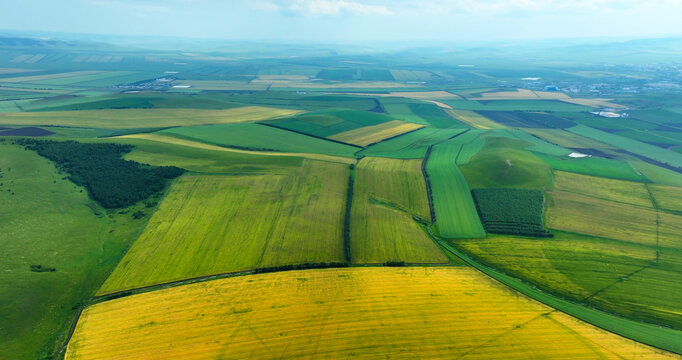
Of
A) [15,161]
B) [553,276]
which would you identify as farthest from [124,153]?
[553,276]

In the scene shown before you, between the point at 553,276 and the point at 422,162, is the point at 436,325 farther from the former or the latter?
the point at 422,162

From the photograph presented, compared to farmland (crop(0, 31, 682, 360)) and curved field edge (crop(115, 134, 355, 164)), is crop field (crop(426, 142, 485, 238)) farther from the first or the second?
curved field edge (crop(115, 134, 355, 164))

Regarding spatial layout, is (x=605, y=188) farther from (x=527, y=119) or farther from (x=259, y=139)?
(x=259, y=139)

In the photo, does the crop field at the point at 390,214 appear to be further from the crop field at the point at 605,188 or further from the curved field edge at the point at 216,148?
the crop field at the point at 605,188

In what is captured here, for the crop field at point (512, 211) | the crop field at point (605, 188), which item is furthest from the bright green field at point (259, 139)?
the crop field at point (605, 188)

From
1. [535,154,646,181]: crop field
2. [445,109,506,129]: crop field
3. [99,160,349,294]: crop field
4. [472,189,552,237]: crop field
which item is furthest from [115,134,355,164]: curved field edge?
[445,109,506,129]: crop field
